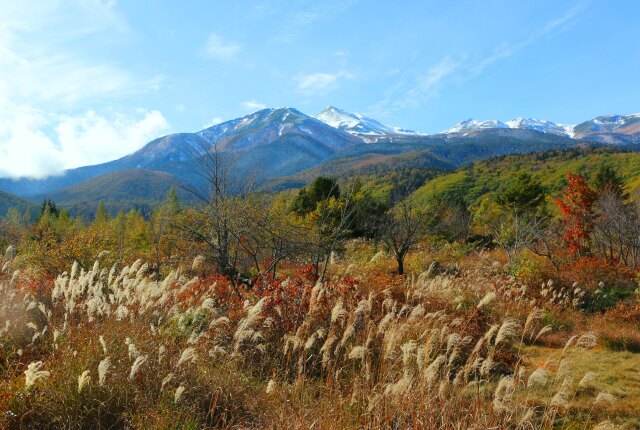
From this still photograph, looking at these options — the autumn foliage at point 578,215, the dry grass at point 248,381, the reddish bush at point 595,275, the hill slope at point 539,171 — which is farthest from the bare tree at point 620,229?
the hill slope at point 539,171

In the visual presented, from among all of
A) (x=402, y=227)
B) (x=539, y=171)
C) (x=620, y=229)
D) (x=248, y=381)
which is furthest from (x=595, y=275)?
(x=539, y=171)

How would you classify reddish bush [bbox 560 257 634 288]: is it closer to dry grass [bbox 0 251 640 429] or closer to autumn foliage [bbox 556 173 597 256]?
dry grass [bbox 0 251 640 429]

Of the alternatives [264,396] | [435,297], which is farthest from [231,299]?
[435,297]

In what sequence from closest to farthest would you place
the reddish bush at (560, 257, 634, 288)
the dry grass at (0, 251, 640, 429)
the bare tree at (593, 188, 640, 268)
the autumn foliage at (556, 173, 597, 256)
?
1. the dry grass at (0, 251, 640, 429)
2. the reddish bush at (560, 257, 634, 288)
3. the bare tree at (593, 188, 640, 268)
4. the autumn foliage at (556, 173, 597, 256)

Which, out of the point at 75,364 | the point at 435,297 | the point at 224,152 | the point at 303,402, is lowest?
the point at 435,297

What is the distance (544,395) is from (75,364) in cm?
566

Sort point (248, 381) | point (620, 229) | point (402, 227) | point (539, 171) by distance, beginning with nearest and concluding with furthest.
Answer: point (248, 381) → point (402, 227) → point (620, 229) → point (539, 171)

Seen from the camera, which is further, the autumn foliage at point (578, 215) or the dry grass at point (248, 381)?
the autumn foliage at point (578, 215)

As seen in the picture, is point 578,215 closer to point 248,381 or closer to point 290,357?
point 290,357

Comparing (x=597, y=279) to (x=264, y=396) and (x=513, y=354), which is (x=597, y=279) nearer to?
(x=513, y=354)

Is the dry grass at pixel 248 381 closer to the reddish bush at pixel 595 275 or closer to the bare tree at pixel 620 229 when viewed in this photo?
the reddish bush at pixel 595 275

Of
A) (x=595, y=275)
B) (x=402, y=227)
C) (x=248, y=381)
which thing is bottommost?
(x=595, y=275)

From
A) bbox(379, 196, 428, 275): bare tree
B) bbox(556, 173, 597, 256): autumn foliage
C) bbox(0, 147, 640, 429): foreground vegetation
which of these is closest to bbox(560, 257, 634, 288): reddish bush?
bbox(0, 147, 640, 429): foreground vegetation

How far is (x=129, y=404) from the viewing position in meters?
3.91
